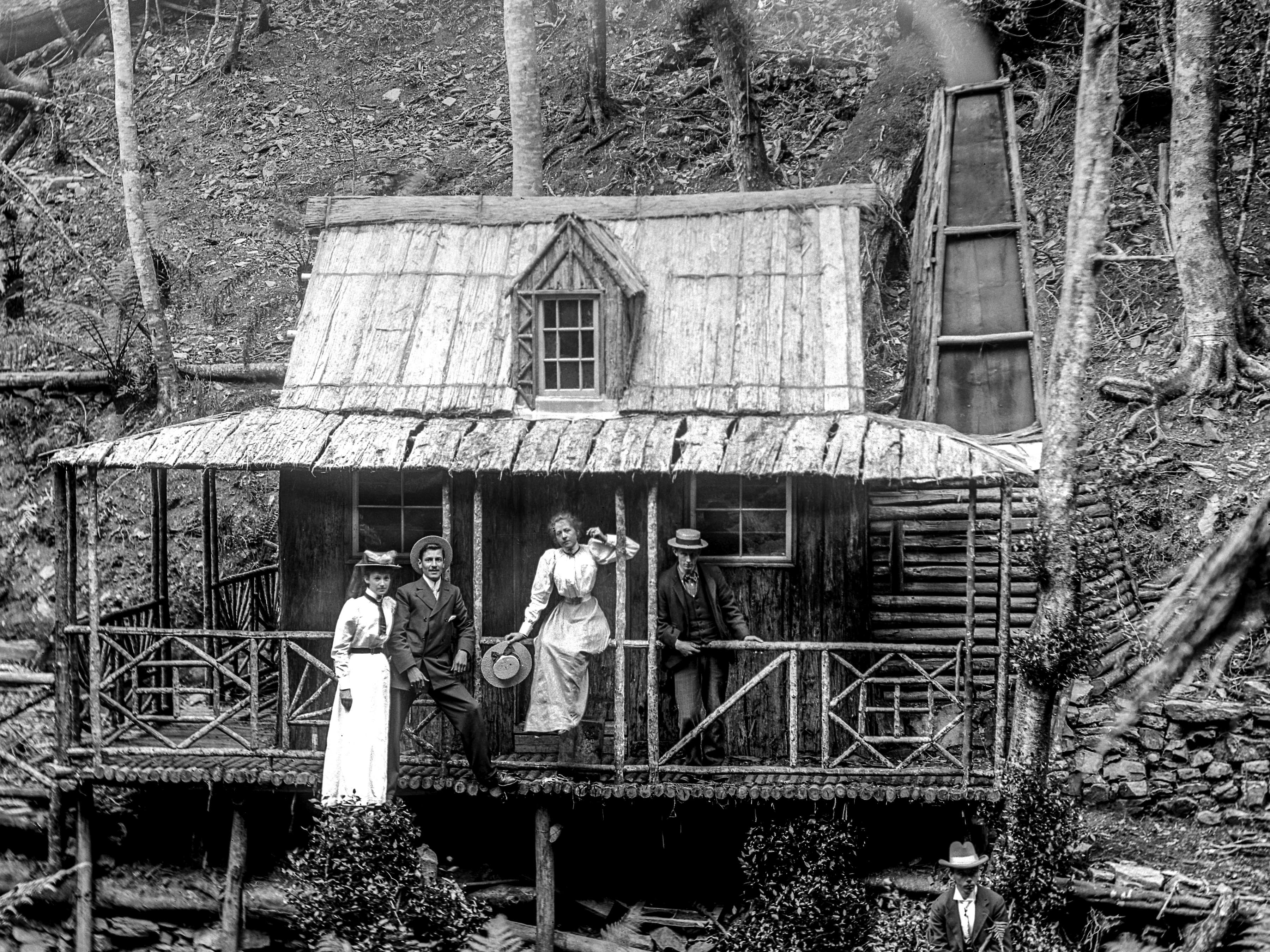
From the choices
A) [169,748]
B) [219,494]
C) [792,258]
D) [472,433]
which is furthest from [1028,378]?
[219,494]

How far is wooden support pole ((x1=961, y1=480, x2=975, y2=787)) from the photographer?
10.4 metres

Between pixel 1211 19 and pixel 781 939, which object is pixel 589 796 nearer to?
pixel 781 939

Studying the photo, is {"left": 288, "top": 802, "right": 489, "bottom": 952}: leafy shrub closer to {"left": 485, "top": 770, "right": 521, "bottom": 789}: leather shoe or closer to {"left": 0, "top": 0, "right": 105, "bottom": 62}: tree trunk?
{"left": 485, "top": 770, "right": 521, "bottom": 789}: leather shoe

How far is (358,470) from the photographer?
10953 mm

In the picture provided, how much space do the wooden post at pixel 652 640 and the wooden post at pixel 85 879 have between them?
17.3ft

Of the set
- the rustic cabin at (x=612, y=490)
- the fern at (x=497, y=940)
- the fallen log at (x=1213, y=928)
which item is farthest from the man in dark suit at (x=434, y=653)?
the fallen log at (x=1213, y=928)

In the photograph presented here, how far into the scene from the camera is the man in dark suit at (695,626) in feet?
36.5

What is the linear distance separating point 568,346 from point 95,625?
503cm

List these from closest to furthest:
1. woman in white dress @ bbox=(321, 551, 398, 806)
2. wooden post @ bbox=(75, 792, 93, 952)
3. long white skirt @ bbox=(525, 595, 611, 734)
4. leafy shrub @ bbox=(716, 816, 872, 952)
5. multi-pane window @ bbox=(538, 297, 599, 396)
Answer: leafy shrub @ bbox=(716, 816, 872, 952) < woman in white dress @ bbox=(321, 551, 398, 806) < long white skirt @ bbox=(525, 595, 611, 734) < wooden post @ bbox=(75, 792, 93, 952) < multi-pane window @ bbox=(538, 297, 599, 396)

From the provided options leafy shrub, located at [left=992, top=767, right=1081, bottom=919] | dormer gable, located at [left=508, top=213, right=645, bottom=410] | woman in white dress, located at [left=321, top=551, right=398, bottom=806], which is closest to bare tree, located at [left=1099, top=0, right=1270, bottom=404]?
leafy shrub, located at [left=992, top=767, right=1081, bottom=919]

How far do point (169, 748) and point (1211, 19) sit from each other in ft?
49.1

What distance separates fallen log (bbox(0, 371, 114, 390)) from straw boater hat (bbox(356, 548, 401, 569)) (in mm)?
11102

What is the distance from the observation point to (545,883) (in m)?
11.1

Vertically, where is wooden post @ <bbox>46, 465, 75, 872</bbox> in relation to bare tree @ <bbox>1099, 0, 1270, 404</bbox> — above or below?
below
